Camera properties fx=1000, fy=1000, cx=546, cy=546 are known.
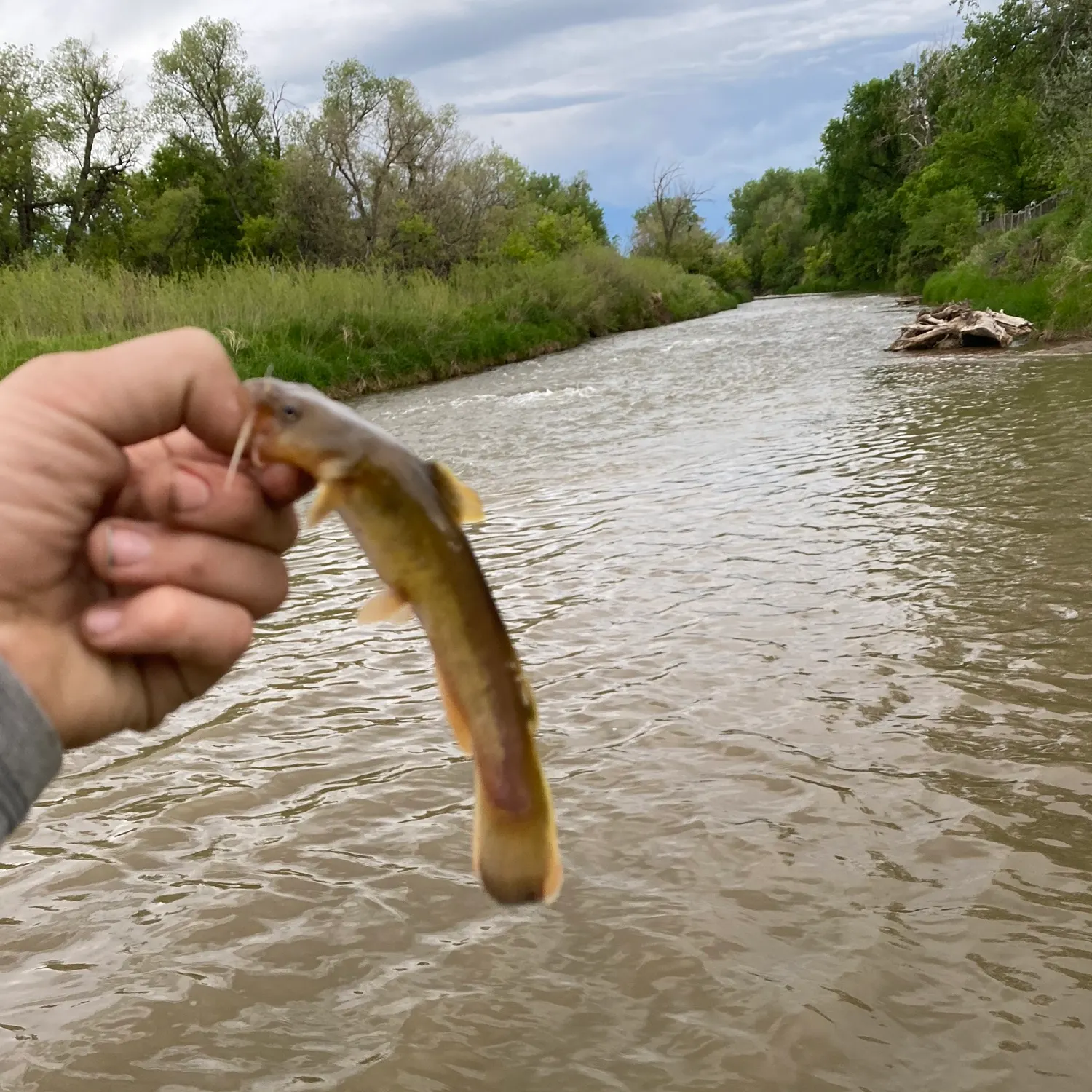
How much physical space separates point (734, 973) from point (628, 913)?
41cm

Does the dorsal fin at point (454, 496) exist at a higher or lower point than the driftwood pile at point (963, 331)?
higher

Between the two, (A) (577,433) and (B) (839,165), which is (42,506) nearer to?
(A) (577,433)

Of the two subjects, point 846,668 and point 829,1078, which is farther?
point 846,668

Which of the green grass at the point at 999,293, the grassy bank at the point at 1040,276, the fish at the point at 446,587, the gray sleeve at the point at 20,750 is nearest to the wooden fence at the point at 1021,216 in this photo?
the grassy bank at the point at 1040,276

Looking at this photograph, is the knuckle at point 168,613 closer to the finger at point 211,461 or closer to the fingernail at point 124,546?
the fingernail at point 124,546

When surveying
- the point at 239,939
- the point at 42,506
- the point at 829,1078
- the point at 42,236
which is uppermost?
the point at 42,236

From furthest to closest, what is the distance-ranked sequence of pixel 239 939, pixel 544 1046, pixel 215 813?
pixel 215 813 < pixel 239 939 < pixel 544 1046

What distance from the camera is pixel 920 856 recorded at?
11.0 feet

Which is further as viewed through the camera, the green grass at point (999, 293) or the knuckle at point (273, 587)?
the green grass at point (999, 293)

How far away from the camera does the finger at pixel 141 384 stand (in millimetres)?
1431

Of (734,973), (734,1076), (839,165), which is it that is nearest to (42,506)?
(734,1076)

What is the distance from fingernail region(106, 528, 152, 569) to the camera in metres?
1.48

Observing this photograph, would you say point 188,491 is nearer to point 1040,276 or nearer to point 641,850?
point 641,850

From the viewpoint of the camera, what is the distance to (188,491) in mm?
1524
